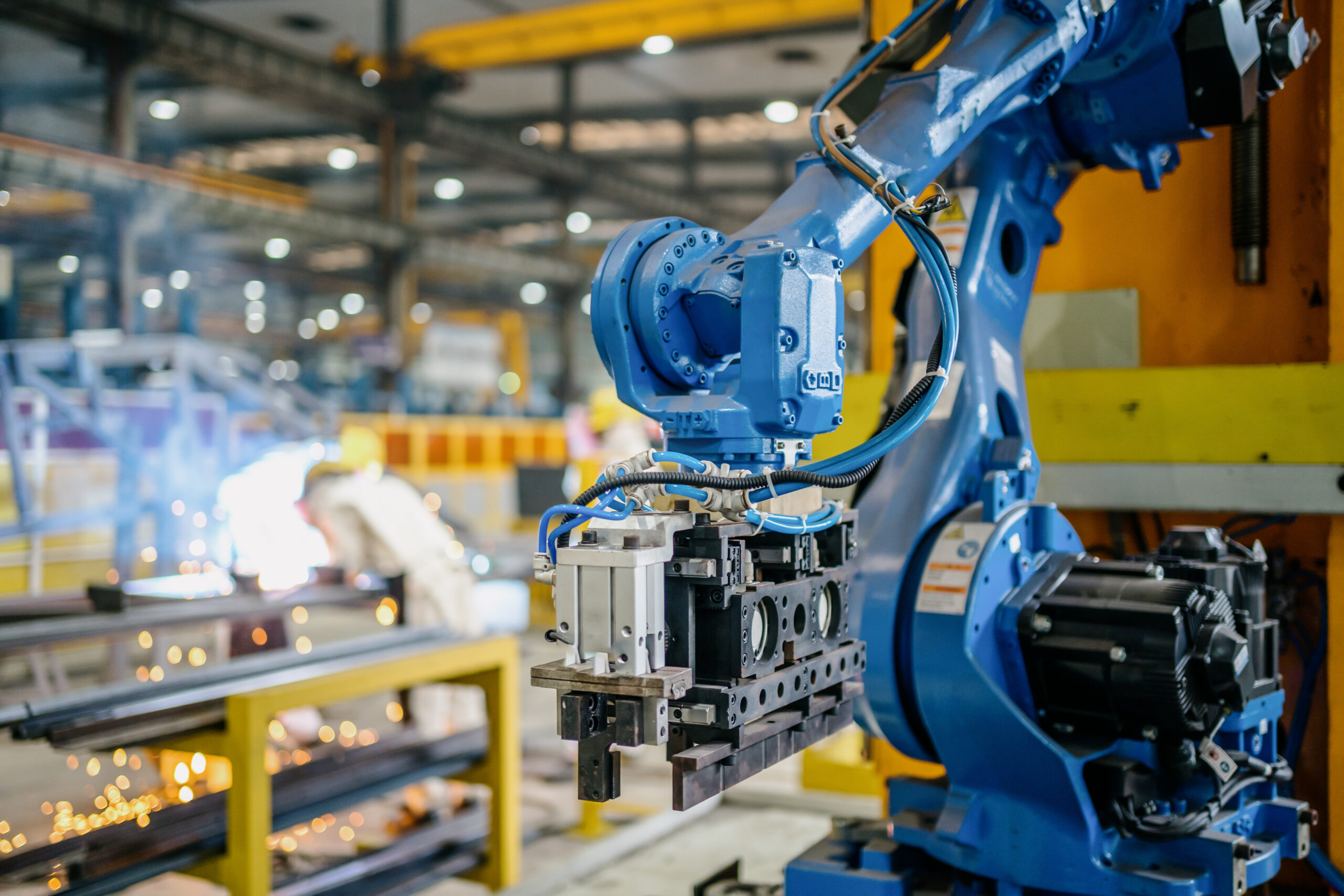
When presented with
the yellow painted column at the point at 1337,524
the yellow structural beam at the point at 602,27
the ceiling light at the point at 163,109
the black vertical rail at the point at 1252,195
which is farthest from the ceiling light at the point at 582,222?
the yellow painted column at the point at 1337,524

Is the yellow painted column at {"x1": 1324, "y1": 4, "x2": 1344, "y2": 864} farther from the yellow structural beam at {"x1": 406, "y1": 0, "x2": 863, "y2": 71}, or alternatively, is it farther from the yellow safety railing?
the yellow safety railing

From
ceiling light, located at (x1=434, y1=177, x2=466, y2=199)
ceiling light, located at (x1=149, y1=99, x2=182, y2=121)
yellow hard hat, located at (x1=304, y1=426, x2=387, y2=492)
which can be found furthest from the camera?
ceiling light, located at (x1=434, y1=177, x2=466, y2=199)

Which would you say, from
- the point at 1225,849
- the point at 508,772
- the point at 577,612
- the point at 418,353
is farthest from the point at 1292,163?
the point at 418,353

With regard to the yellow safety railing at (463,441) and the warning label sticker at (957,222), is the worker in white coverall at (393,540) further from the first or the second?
the yellow safety railing at (463,441)

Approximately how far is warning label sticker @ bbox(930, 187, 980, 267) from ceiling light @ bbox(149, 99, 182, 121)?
16427 mm

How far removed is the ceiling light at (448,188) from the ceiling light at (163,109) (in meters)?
6.28

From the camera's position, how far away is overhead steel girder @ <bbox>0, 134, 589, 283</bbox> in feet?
34.7

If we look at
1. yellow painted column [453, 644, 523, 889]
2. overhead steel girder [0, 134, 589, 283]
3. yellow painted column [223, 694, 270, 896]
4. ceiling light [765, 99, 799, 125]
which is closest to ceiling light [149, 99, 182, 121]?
overhead steel girder [0, 134, 589, 283]

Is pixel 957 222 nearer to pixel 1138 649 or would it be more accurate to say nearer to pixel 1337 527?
pixel 1138 649

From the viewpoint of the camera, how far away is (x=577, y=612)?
1.45 meters

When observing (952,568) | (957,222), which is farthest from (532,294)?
(952,568)

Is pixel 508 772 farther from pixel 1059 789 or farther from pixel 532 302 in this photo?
pixel 532 302

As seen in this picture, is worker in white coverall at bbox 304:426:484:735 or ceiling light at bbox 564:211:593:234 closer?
worker in white coverall at bbox 304:426:484:735

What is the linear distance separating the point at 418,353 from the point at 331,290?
6800 mm
